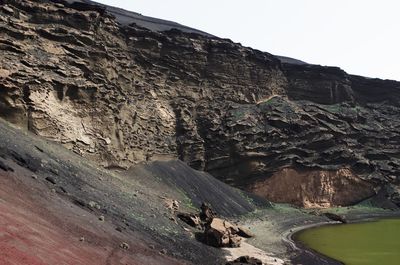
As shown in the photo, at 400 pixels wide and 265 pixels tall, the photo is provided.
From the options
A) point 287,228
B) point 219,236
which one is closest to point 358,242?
point 287,228

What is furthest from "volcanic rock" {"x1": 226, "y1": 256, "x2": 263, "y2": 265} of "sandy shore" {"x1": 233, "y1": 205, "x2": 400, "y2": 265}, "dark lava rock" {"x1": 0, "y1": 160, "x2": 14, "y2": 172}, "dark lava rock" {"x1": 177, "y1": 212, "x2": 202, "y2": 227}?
"dark lava rock" {"x1": 0, "y1": 160, "x2": 14, "y2": 172}

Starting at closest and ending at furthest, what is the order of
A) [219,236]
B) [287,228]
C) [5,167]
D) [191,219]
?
[5,167] < [219,236] < [191,219] < [287,228]

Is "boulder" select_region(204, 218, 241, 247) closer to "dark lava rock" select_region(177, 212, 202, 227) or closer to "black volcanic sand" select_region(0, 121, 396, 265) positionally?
"black volcanic sand" select_region(0, 121, 396, 265)

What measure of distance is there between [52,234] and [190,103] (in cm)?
4655

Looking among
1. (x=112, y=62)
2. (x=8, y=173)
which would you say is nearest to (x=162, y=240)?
(x=8, y=173)

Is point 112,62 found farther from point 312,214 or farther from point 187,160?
point 312,214

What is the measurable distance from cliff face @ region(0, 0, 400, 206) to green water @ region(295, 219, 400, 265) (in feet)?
50.8

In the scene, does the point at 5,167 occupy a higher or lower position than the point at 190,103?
lower

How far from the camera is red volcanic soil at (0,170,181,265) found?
12.4 meters

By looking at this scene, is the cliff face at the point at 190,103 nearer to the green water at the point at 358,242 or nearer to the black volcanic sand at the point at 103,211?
the black volcanic sand at the point at 103,211

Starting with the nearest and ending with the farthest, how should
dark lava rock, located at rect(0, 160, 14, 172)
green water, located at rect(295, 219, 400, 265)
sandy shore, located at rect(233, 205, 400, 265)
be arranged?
dark lava rock, located at rect(0, 160, 14, 172)
sandy shore, located at rect(233, 205, 400, 265)
green water, located at rect(295, 219, 400, 265)

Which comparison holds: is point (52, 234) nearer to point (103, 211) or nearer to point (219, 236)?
point (103, 211)

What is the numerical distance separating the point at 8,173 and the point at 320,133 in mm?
55170

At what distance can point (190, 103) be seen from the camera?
60656 millimetres
